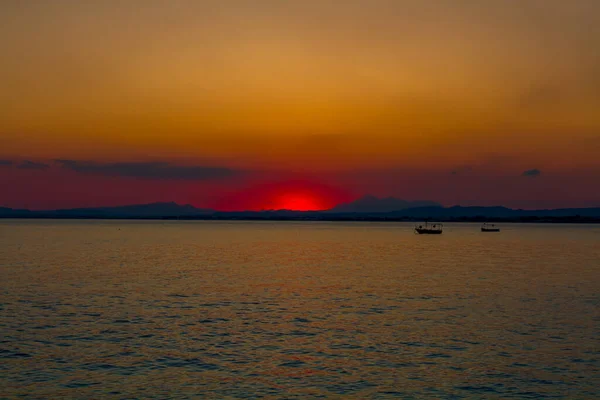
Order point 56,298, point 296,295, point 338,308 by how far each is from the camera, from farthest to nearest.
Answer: point 296,295 → point 56,298 → point 338,308

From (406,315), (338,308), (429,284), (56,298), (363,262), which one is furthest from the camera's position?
(363,262)

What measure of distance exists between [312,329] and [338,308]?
30.9 ft

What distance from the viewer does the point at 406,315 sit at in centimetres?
4525

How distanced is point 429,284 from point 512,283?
34.3 ft

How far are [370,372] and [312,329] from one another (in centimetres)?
1056

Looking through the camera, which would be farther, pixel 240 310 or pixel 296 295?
pixel 296 295

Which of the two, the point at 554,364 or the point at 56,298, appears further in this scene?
the point at 56,298

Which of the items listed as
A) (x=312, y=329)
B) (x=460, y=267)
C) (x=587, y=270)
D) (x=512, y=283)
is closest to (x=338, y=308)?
(x=312, y=329)

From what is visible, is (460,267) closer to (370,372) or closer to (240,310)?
(240,310)

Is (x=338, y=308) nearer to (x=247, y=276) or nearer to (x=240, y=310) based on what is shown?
(x=240, y=310)

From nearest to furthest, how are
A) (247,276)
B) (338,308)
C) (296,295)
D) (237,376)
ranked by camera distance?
(237,376), (338,308), (296,295), (247,276)

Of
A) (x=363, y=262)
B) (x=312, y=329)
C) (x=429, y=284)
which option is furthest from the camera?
(x=363, y=262)

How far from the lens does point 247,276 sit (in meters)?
74.8

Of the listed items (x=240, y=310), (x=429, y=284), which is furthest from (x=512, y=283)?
(x=240, y=310)
